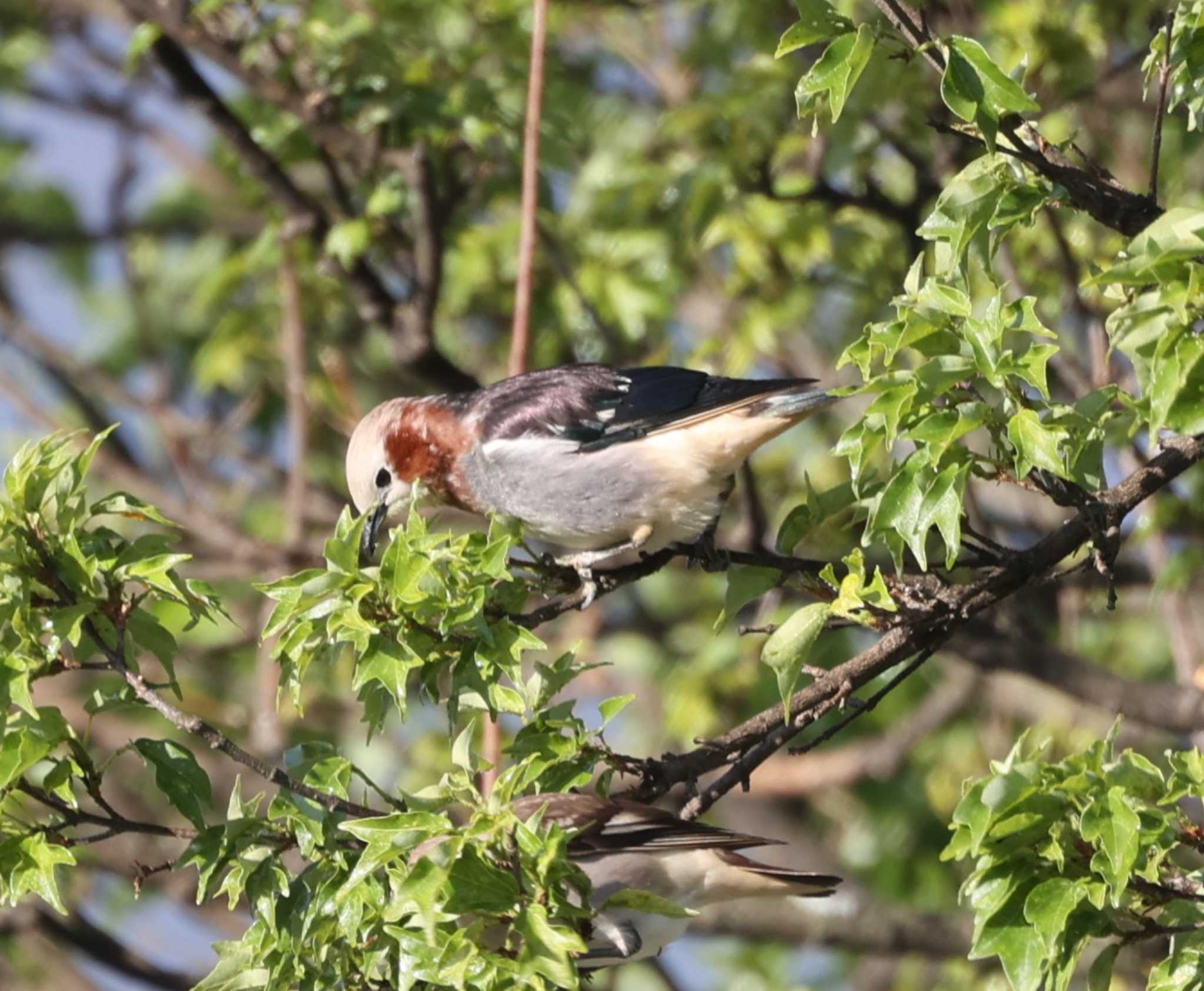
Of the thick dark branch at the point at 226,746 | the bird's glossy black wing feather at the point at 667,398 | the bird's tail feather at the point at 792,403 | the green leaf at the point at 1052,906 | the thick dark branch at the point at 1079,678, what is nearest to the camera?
the green leaf at the point at 1052,906

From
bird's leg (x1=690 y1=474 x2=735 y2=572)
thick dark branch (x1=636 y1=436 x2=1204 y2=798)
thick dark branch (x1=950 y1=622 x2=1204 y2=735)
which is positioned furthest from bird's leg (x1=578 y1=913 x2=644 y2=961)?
thick dark branch (x1=950 y1=622 x2=1204 y2=735)

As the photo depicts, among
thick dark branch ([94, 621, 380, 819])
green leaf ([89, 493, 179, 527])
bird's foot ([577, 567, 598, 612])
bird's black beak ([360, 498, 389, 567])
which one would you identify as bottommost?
thick dark branch ([94, 621, 380, 819])

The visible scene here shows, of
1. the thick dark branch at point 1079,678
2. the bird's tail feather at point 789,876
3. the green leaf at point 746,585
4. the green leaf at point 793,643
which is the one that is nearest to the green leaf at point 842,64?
the green leaf at point 793,643

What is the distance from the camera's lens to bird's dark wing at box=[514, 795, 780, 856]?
175 inches

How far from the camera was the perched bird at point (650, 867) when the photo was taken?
443 centimetres

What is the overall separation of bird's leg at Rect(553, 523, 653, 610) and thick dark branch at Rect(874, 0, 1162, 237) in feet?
5.32

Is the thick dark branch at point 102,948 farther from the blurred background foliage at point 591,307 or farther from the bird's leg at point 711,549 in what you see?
the bird's leg at point 711,549

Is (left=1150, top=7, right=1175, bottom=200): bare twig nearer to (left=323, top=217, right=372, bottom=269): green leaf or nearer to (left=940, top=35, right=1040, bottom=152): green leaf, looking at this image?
(left=940, top=35, right=1040, bottom=152): green leaf

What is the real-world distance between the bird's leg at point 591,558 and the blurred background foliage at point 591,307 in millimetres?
464

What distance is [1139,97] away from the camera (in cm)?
774

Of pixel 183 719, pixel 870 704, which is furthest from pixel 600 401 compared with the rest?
pixel 183 719

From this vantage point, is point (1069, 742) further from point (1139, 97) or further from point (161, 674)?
point (161, 674)

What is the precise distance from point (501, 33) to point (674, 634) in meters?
3.47

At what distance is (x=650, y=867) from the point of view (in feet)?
15.9
